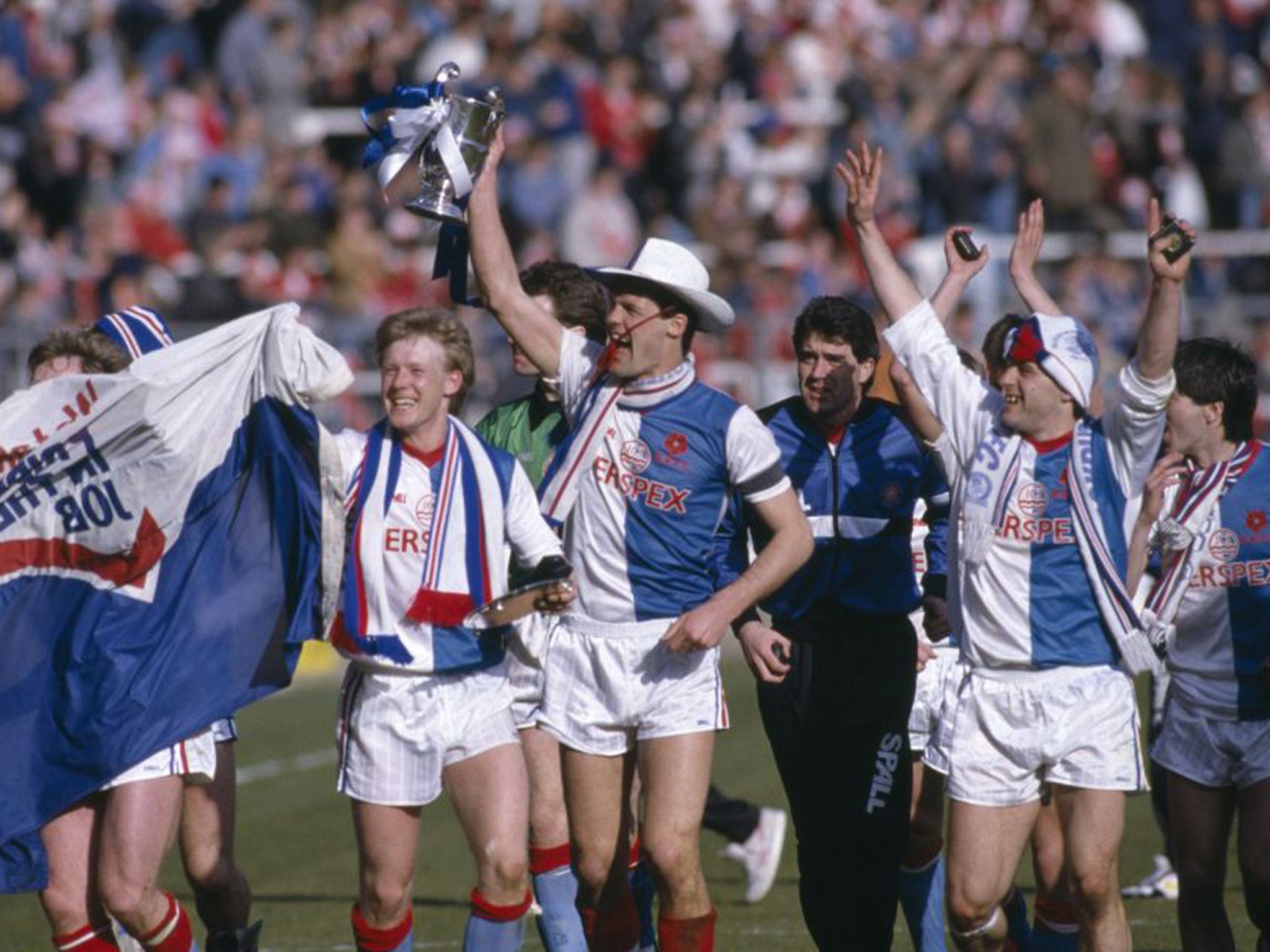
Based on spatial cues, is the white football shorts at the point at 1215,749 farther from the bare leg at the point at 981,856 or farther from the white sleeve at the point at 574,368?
the white sleeve at the point at 574,368

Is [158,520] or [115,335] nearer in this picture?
[158,520]

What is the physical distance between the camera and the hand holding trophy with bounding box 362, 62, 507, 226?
720cm

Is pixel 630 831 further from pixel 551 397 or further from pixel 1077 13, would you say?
pixel 1077 13

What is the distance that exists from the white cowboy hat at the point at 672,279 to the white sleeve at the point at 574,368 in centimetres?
22

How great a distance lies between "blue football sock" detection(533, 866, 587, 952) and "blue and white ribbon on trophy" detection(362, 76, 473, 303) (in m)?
2.17

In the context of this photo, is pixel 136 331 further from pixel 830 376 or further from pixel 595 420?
pixel 830 376

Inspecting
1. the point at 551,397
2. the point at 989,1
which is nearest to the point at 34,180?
the point at 989,1

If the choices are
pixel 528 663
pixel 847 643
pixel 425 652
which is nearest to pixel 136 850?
pixel 425 652

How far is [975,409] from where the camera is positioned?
23.9 feet

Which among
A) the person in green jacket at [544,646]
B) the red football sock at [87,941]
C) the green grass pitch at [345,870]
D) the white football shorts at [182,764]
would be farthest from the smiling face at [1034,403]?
the red football sock at [87,941]

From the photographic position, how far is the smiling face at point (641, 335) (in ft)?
24.7

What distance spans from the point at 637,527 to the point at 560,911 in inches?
55.3

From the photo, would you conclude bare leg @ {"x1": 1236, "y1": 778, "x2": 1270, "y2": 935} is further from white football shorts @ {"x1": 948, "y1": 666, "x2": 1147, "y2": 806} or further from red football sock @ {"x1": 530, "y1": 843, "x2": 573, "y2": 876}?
red football sock @ {"x1": 530, "y1": 843, "x2": 573, "y2": 876}

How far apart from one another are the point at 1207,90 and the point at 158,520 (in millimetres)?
17878
